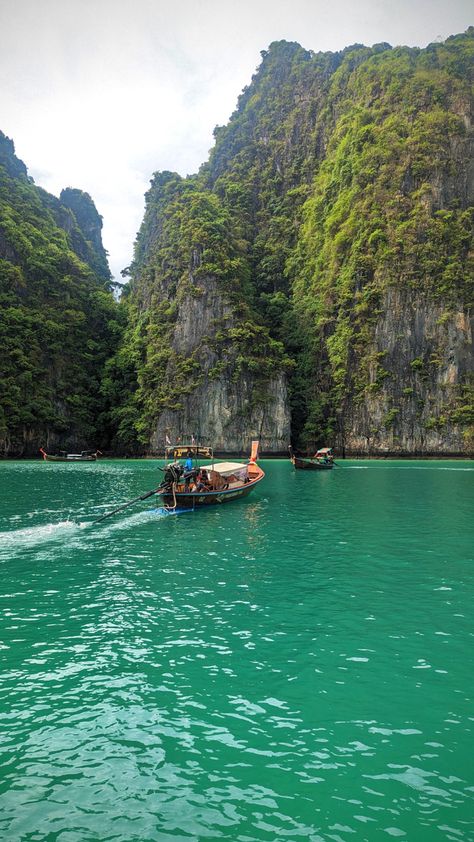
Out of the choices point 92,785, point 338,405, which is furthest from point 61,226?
point 92,785

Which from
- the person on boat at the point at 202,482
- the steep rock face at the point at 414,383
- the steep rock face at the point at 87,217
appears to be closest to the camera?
the person on boat at the point at 202,482

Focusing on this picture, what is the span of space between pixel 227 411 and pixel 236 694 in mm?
73707

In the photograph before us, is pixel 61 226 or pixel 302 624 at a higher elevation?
pixel 61 226

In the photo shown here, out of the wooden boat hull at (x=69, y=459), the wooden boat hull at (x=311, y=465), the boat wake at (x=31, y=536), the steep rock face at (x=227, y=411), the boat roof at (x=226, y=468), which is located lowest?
the boat wake at (x=31, y=536)

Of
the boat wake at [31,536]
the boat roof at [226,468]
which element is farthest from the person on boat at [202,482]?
the boat wake at [31,536]

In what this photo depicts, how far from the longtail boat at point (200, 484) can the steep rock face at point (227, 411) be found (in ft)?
152

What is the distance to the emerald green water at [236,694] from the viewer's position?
4.91 metres

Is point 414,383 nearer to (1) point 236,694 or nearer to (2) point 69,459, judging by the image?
(2) point 69,459

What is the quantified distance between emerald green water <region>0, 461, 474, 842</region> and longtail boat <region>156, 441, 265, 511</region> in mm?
9787

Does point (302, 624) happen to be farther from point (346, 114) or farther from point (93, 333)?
point (346, 114)

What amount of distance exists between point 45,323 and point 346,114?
7384 cm

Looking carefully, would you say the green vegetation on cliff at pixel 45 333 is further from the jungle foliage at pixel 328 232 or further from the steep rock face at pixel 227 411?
the steep rock face at pixel 227 411

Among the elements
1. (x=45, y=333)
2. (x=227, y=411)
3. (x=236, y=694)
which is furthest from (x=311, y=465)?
(x=45, y=333)

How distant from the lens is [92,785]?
17.3ft
